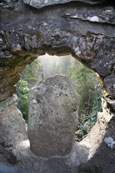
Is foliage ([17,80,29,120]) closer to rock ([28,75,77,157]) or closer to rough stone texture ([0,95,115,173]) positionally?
rough stone texture ([0,95,115,173])

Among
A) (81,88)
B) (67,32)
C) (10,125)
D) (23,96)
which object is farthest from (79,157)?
(81,88)

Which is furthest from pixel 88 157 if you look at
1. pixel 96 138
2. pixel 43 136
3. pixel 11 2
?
pixel 11 2

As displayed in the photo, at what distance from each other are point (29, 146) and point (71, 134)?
0.85 m

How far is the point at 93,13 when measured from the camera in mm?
1772

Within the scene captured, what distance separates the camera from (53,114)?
8.54 feet

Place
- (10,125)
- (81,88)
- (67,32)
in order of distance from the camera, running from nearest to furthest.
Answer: (67,32), (10,125), (81,88)

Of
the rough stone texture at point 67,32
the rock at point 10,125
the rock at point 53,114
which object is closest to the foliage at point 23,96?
the rock at point 10,125

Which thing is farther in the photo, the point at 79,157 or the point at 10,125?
the point at 10,125

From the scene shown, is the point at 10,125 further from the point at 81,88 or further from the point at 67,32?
the point at 81,88

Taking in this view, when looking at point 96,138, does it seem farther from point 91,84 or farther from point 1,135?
point 91,84

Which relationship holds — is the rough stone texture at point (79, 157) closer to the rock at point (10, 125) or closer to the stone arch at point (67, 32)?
the rock at point (10, 125)

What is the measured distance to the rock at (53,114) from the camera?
101 inches

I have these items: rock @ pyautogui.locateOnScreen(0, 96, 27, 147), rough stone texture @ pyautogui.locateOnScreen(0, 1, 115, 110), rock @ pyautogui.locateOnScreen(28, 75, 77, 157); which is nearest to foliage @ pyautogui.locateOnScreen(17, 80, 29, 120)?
rock @ pyautogui.locateOnScreen(0, 96, 27, 147)

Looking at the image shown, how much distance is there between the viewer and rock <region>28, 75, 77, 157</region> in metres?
2.57
